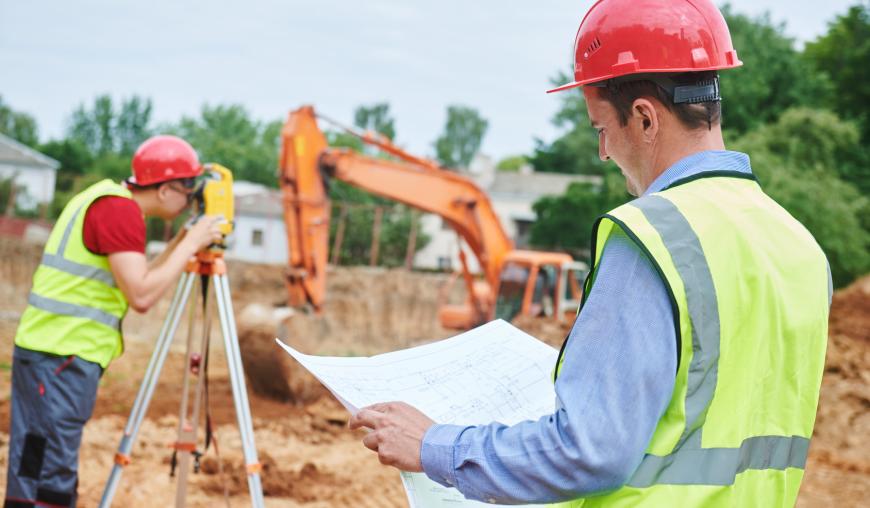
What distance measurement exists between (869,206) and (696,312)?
2053 cm

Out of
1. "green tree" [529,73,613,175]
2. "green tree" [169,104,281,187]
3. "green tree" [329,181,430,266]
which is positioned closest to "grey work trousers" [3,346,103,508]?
"green tree" [329,181,430,266]

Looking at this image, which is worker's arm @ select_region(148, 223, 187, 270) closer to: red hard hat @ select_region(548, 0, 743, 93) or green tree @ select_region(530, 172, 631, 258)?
red hard hat @ select_region(548, 0, 743, 93)

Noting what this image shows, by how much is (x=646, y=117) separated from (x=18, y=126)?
6328 cm

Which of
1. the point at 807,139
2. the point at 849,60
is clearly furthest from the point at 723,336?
the point at 849,60

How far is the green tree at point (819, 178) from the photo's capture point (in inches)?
669

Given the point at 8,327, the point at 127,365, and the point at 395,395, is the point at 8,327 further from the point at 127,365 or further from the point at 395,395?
the point at 395,395

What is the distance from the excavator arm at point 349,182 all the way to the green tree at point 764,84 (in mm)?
12041

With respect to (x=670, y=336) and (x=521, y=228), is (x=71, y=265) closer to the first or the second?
(x=670, y=336)

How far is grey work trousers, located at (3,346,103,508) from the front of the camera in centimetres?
313

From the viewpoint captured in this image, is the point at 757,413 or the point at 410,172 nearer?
the point at 757,413

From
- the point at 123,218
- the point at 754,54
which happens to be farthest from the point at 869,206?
the point at 123,218

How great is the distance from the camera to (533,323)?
1131cm

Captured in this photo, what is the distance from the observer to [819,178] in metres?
18.6

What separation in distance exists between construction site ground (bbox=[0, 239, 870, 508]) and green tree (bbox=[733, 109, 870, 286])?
3350 millimetres
